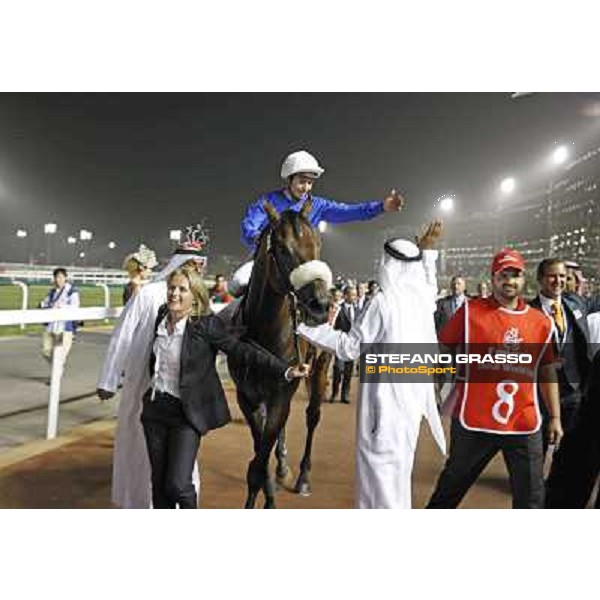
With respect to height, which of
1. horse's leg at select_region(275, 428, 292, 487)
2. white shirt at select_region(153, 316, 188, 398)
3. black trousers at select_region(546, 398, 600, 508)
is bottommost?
horse's leg at select_region(275, 428, 292, 487)

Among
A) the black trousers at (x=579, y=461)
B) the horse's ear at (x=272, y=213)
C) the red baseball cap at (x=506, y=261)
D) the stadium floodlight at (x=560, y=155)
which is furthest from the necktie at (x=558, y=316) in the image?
the horse's ear at (x=272, y=213)

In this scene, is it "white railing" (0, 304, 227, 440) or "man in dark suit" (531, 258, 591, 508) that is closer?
"man in dark suit" (531, 258, 591, 508)

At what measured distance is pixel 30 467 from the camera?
4.02 metres

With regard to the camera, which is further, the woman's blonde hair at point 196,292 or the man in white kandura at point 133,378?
the man in white kandura at point 133,378

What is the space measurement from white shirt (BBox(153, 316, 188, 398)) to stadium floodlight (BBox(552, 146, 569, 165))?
96.2 inches

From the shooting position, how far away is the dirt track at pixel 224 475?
142 inches

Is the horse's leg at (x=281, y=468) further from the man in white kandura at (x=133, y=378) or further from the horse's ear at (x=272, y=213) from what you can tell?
the horse's ear at (x=272, y=213)

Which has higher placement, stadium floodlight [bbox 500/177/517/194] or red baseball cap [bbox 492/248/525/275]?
stadium floodlight [bbox 500/177/517/194]

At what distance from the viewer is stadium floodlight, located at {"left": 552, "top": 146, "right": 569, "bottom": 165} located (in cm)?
370

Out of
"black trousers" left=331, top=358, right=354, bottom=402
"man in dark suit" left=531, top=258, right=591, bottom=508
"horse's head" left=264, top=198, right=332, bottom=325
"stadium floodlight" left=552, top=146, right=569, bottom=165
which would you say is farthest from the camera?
"black trousers" left=331, top=358, right=354, bottom=402

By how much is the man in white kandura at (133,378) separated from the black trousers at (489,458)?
4.43ft

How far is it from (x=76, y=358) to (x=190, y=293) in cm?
738

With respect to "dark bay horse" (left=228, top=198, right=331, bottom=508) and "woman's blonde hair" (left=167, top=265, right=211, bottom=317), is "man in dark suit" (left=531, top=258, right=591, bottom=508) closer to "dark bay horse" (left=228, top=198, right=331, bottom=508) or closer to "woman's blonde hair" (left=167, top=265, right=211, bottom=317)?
"dark bay horse" (left=228, top=198, right=331, bottom=508)

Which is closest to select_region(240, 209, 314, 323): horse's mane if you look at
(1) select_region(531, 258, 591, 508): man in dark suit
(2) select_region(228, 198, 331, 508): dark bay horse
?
(2) select_region(228, 198, 331, 508): dark bay horse
